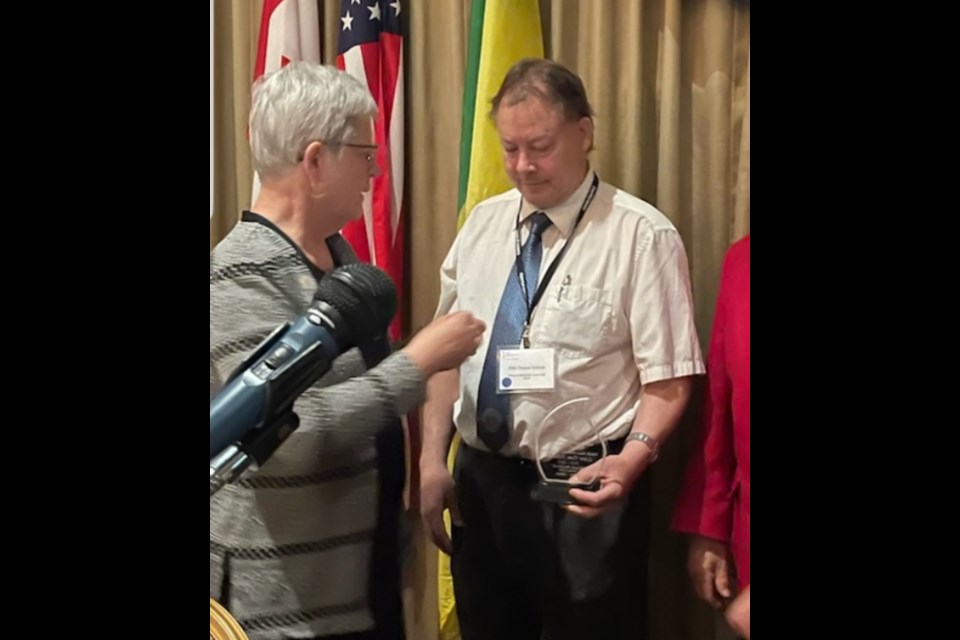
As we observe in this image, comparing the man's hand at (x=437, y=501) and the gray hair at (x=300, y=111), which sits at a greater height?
the gray hair at (x=300, y=111)

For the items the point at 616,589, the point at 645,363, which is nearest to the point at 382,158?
the point at 645,363

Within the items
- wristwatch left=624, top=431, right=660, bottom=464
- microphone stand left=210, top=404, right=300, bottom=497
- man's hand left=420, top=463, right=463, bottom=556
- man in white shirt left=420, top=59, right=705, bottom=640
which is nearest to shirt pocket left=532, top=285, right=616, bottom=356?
man in white shirt left=420, top=59, right=705, bottom=640

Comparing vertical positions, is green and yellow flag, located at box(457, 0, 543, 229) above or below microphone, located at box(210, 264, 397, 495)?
above

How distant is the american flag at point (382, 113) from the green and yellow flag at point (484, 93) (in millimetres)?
100

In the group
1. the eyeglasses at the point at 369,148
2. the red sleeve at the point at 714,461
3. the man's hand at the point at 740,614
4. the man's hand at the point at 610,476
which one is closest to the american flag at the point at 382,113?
the eyeglasses at the point at 369,148

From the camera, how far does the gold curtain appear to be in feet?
4.19

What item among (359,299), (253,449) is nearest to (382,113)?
(359,299)

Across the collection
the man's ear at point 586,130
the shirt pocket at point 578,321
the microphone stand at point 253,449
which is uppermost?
the man's ear at point 586,130

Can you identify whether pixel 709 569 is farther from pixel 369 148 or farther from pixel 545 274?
pixel 369 148

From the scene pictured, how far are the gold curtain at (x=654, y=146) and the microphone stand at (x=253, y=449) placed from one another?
0.78ft

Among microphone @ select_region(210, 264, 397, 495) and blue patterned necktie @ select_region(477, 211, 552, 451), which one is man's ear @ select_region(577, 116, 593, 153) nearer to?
blue patterned necktie @ select_region(477, 211, 552, 451)

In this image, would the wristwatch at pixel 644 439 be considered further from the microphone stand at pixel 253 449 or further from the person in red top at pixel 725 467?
the microphone stand at pixel 253 449

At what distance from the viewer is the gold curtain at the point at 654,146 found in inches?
50.3
